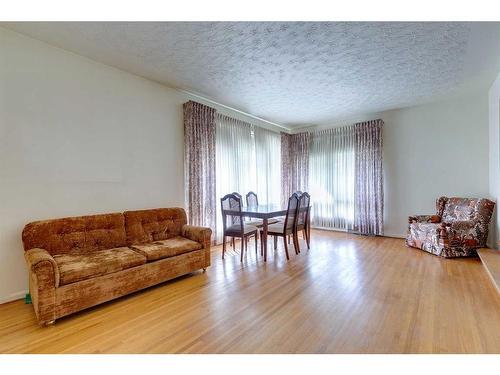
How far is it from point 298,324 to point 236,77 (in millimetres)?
3167

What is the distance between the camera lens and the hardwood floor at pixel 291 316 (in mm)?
1744

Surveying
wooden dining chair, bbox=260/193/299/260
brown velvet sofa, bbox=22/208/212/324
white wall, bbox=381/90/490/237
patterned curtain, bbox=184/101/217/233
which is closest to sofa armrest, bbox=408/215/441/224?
white wall, bbox=381/90/490/237

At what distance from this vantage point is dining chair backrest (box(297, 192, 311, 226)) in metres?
4.11

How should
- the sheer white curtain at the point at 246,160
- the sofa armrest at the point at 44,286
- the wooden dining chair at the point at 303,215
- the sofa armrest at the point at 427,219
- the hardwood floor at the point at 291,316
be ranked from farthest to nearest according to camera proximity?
the sheer white curtain at the point at 246,160, the sofa armrest at the point at 427,219, the wooden dining chair at the point at 303,215, the sofa armrest at the point at 44,286, the hardwood floor at the point at 291,316

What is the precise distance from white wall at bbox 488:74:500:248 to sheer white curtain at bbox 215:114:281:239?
13.1 feet

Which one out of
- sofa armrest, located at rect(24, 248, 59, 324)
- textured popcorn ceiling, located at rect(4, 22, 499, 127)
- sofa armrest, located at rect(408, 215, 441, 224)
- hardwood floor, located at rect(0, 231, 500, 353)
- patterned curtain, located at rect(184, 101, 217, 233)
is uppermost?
textured popcorn ceiling, located at rect(4, 22, 499, 127)

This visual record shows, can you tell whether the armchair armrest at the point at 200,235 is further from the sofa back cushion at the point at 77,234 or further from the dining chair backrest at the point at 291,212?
the dining chair backrest at the point at 291,212

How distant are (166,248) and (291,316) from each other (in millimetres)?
1573

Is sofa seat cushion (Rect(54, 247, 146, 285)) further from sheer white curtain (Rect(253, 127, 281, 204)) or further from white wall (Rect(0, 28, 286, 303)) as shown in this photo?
sheer white curtain (Rect(253, 127, 281, 204))

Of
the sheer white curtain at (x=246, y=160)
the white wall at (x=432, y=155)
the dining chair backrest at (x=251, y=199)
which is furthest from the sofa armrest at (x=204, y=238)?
the white wall at (x=432, y=155)

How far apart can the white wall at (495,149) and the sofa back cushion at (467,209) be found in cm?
15

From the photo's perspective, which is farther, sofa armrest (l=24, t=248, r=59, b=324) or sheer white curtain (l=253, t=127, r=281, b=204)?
sheer white curtain (l=253, t=127, r=281, b=204)

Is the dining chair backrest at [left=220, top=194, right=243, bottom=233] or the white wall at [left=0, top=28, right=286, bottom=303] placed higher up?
the white wall at [left=0, top=28, right=286, bottom=303]
